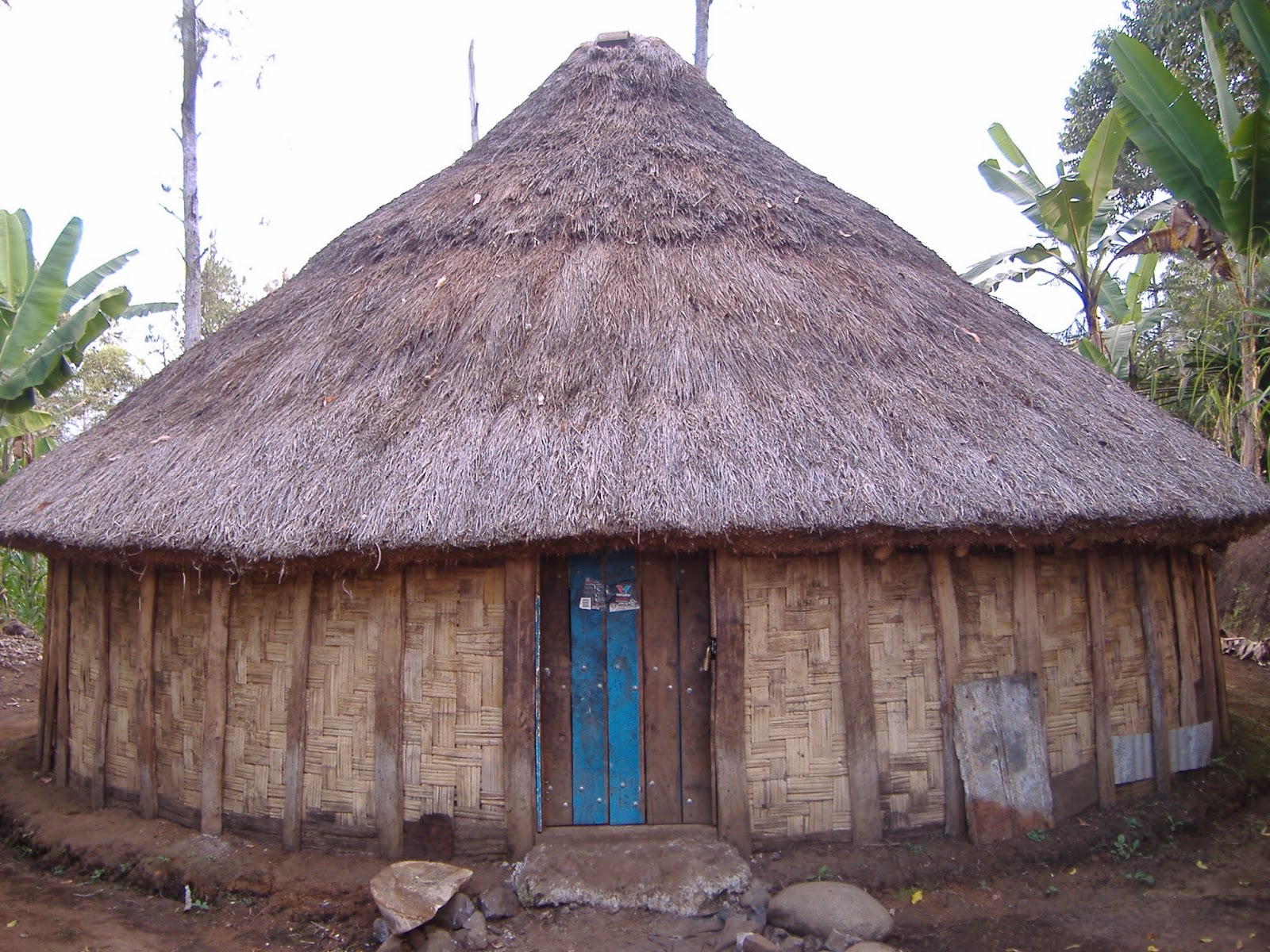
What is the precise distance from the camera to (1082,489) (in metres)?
5.00

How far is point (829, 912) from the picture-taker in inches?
169

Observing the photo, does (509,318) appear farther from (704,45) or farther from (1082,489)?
(704,45)

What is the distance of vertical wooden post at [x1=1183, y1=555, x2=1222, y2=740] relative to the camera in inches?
246

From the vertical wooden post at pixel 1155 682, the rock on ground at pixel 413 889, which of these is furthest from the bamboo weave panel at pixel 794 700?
the vertical wooden post at pixel 1155 682

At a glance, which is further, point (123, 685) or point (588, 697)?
point (123, 685)

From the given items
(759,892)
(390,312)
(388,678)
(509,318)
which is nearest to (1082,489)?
(759,892)

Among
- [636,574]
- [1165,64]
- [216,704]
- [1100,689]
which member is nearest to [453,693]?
[636,574]

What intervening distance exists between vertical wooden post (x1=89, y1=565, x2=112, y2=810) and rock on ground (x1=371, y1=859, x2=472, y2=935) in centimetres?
241

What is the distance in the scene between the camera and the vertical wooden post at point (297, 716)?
16.7 feet

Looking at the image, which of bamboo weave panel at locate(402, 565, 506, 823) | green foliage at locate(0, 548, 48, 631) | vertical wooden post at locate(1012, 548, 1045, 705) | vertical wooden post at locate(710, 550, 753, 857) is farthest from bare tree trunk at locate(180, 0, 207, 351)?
vertical wooden post at locate(1012, 548, 1045, 705)

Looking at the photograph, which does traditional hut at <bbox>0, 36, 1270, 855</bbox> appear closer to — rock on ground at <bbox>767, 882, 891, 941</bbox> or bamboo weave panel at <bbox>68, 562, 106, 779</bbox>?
bamboo weave panel at <bbox>68, 562, 106, 779</bbox>

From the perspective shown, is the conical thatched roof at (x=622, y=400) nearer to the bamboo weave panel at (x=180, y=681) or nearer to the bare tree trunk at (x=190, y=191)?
the bamboo weave panel at (x=180, y=681)

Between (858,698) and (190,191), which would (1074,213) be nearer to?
(858,698)

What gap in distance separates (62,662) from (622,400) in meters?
4.49
